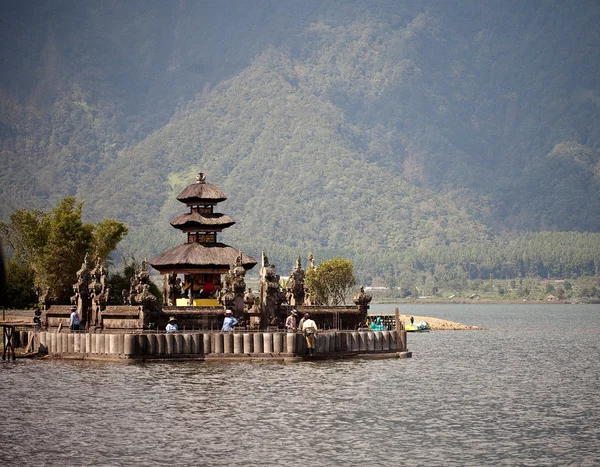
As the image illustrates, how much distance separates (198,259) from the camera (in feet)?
305

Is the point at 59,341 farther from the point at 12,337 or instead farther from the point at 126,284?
the point at 126,284

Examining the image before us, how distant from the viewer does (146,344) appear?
76250mm

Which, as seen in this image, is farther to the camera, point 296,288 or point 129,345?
point 296,288

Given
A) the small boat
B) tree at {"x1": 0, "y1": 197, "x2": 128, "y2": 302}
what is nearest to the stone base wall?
tree at {"x1": 0, "y1": 197, "x2": 128, "y2": 302}

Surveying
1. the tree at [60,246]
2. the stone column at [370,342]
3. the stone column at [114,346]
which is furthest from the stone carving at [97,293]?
the tree at [60,246]

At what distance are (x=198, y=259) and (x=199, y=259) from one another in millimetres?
80

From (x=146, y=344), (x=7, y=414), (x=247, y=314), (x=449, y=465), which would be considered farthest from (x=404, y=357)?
(x=449, y=465)

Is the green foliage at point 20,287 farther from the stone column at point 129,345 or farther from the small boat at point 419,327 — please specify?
the small boat at point 419,327

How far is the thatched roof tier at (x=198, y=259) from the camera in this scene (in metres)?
92.7

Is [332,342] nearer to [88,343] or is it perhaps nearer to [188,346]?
[188,346]

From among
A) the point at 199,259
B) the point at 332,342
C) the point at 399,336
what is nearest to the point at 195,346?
the point at 332,342

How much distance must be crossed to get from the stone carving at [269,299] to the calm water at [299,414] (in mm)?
6448

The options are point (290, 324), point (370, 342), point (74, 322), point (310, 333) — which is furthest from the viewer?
point (370, 342)

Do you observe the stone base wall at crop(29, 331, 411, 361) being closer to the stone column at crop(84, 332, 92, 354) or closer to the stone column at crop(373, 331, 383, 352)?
the stone column at crop(84, 332, 92, 354)
